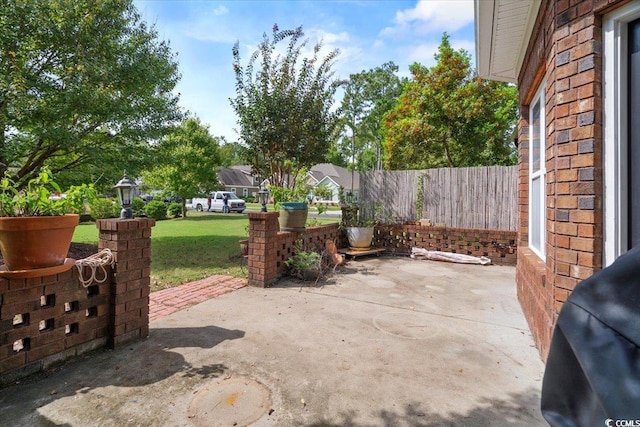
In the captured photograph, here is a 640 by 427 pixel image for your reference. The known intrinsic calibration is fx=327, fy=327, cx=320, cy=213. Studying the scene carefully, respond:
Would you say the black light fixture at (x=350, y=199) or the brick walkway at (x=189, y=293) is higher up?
the black light fixture at (x=350, y=199)

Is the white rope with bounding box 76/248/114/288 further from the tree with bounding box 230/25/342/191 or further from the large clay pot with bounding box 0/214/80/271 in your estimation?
the tree with bounding box 230/25/342/191

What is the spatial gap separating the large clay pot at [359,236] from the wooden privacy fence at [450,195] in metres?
1.05

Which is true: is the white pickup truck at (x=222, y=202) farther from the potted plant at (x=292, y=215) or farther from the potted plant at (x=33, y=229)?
the potted plant at (x=33, y=229)

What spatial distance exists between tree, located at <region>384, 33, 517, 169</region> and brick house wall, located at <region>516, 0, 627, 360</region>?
12272 millimetres

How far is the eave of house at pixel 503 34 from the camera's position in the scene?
10.4ft

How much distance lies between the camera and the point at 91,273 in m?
2.76

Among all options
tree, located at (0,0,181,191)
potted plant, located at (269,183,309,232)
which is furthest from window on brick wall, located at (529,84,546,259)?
tree, located at (0,0,181,191)

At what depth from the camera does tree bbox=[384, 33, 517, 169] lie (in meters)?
13.9

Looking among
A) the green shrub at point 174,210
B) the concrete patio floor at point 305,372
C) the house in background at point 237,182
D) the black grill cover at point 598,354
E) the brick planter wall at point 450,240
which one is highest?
the house in background at point 237,182

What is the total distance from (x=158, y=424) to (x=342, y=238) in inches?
238

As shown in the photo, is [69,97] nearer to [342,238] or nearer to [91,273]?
[91,273]

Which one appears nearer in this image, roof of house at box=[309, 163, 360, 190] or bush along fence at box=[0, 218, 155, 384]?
bush along fence at box=[0, 218, 155, 384]

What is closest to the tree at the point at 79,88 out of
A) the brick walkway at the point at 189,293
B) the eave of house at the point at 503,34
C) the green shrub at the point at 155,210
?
the brick walkway at the point at 189,293

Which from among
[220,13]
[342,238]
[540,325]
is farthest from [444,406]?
[220,13]
